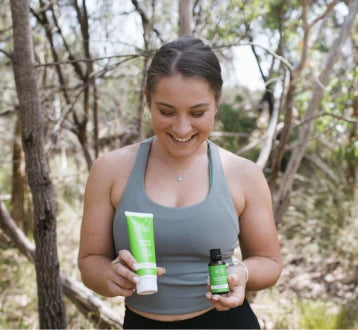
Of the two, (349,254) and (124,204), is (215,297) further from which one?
(349,254)

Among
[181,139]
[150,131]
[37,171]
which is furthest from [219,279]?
[150,131]

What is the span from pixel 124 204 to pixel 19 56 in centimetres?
108

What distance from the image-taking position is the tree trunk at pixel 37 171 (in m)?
2.12

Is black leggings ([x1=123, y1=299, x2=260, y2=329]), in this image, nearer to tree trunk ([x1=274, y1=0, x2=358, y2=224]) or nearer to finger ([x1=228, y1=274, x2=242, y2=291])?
finger ([x1=228, y1=274, x2=242, y2=291])

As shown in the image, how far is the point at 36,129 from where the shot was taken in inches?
85.7

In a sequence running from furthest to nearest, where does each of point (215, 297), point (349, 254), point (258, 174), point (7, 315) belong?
1. point (349, 254)
2. point (7, 315)
3. point (258, 174)
4. point (215, 297)

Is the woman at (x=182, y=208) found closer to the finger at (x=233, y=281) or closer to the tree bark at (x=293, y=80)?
the finger at (x=233, y=281)

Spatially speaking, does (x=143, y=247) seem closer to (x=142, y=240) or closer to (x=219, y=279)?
(x=142, y=240)

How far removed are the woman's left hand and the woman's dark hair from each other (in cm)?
54

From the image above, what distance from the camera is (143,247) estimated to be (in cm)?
127

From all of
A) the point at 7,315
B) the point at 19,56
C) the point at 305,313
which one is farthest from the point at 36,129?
the point at 305,313

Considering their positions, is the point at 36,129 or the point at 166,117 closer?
the point at 166,117

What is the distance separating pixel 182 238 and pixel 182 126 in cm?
33

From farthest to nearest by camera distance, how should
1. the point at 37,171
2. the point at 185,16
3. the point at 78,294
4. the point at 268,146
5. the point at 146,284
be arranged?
1. the point at 78,294
2. the point at 268,146
3. the point at 185,16
4. the point at 37,171
5. the point at 146,284
